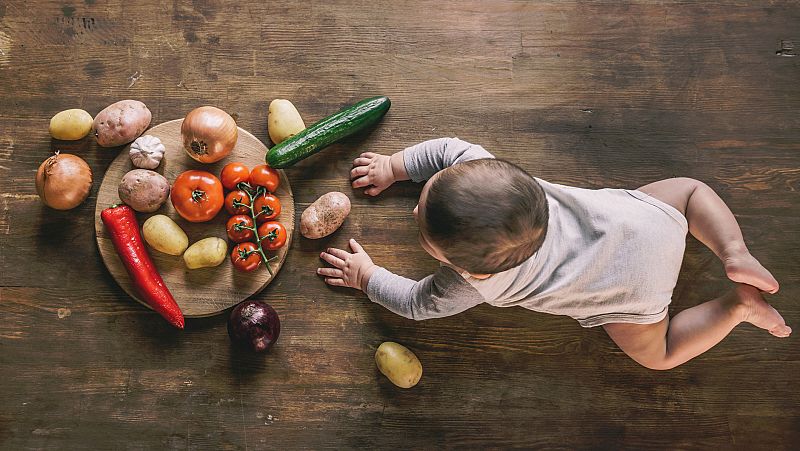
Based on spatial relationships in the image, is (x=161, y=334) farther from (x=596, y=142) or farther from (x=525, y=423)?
(x=596, y=142)

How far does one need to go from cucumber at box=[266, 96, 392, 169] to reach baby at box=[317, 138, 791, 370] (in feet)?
0.32

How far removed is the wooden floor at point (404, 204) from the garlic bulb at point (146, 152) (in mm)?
124

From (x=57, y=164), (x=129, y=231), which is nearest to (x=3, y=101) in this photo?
(x=57, y=164)

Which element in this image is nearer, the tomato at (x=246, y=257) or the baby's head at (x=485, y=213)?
the baby's head at (x=485, y=213)

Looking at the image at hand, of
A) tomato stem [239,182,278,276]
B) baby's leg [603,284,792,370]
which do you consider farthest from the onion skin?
baby's leg [603,284,792,370]

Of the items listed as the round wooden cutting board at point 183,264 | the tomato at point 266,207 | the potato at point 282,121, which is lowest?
the round wooden cutting board at point 183,264

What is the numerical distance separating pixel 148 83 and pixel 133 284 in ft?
1.76

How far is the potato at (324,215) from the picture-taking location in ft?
4.83

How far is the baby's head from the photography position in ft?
3.39

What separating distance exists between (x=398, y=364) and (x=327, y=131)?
61 cm

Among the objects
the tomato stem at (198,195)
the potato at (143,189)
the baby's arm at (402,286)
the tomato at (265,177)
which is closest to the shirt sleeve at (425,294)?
the baby's arm at (402,286)

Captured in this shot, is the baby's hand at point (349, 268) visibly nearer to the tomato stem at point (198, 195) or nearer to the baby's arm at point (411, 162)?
the baby's arm at point (411, 162)

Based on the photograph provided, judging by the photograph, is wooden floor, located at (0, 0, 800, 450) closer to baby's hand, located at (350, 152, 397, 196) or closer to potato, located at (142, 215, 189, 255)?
baby's hand, located at (350, 152, 397, 196)

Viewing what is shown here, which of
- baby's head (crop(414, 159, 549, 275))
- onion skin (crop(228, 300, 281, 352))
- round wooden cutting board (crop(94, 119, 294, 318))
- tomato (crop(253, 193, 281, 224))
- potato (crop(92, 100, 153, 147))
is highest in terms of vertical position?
baby's head (crop(414, 159, 549, 275))
